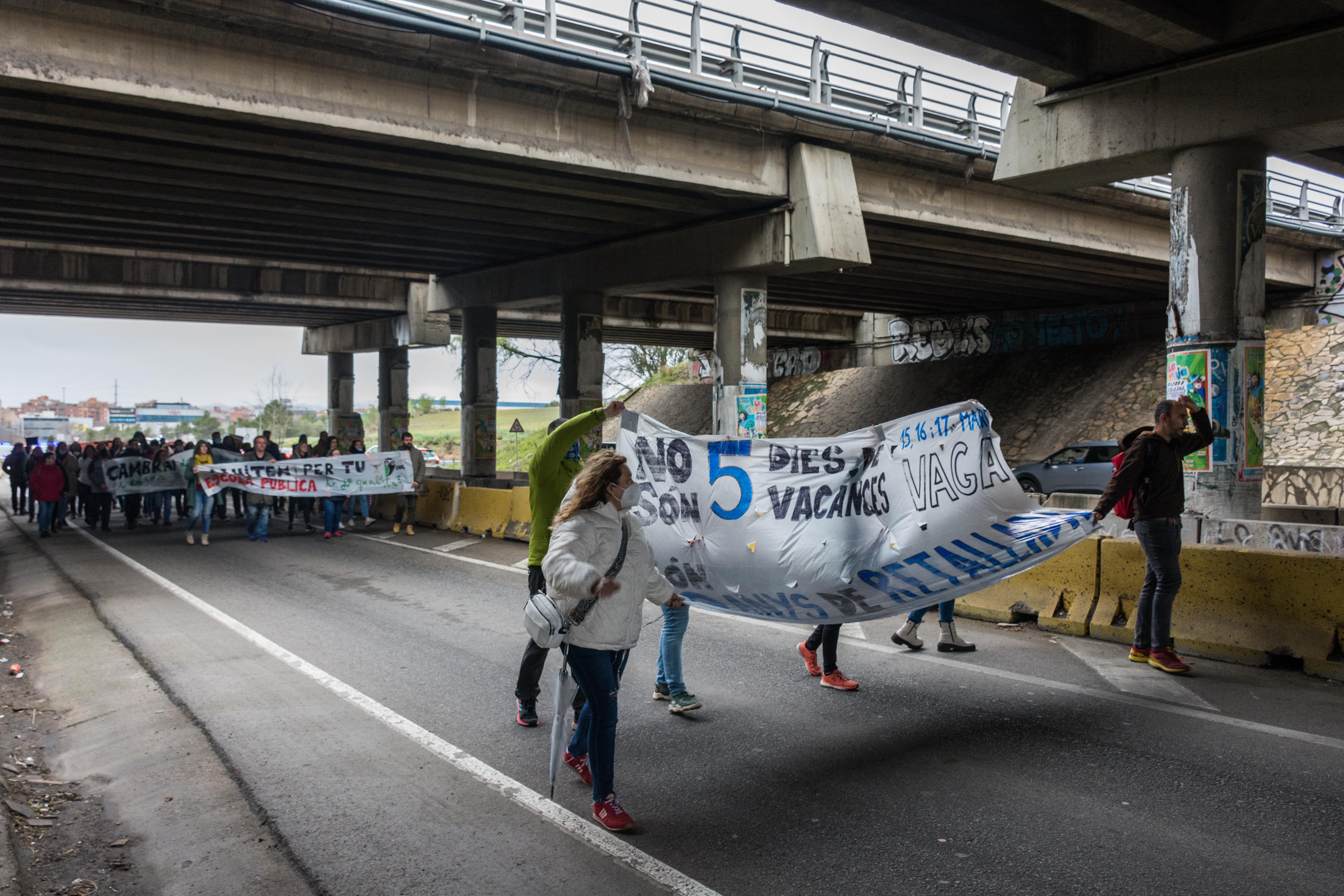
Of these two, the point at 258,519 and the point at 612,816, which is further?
the point at 258,519

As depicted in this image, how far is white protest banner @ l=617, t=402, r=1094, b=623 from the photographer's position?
250 inches

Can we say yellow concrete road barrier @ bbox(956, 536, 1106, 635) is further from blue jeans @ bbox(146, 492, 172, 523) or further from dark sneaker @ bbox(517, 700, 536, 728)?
blue jeans @ bbox(146, 492, 172, 523)

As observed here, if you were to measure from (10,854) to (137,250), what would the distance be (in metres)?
25.9

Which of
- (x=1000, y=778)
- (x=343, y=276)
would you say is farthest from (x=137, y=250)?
(x=1000, y=778)

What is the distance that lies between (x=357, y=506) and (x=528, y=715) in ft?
52.5

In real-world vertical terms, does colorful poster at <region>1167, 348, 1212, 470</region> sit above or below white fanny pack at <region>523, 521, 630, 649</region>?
above

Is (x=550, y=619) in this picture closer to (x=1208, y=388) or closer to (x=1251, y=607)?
(x=1251, y=607)

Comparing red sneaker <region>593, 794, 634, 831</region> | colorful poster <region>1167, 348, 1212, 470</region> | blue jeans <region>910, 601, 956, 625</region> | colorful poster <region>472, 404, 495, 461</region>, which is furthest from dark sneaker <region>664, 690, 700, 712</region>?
colorful poster <region>472, 404, 495, 461</region>

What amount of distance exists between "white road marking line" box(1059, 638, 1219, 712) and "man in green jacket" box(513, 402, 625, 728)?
4.17 metres

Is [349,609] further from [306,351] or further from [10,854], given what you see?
[306,351]

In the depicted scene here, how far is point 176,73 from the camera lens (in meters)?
12.1

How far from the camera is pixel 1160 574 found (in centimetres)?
751

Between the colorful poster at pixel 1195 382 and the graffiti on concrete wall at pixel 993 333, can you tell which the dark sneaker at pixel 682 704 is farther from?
the graffiti on concrete wall at pixel 993 333

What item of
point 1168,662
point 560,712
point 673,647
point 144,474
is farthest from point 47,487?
point 1168,662
